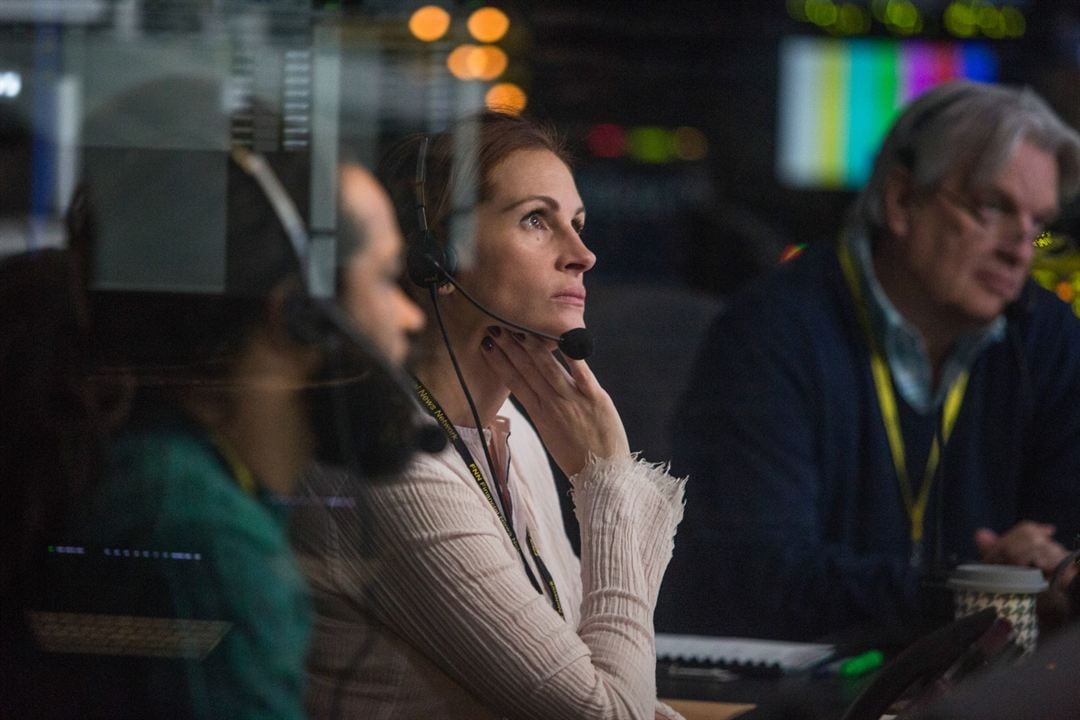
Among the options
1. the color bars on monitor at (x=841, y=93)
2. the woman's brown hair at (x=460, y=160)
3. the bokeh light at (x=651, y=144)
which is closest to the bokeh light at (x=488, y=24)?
the woman's brown hair at (x=460, y=160)

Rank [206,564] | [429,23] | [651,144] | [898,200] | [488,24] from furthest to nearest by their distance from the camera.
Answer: [651,144], [488,24], [898,200], [429,23], [206,564]

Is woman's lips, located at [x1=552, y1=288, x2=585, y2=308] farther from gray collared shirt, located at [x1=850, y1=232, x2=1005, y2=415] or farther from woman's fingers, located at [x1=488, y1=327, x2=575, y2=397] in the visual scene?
gray collared shirt, located at [x1=850, y1=232, x2=1005, y2=415]

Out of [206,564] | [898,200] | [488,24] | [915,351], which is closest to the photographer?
[206,564]

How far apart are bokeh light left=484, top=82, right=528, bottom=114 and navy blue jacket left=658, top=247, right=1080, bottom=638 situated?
33 cm

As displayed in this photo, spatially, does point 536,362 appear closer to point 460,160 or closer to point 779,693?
point 460,160

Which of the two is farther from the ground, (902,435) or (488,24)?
(488,24)

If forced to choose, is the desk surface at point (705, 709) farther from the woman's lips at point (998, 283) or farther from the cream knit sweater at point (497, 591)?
the woman's lips at point (998, 283)

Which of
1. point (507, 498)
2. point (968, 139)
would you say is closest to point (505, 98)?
point (507, 498)

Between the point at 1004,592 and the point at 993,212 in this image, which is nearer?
the point at 1004,592

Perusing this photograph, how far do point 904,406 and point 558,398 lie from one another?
60 centimetres

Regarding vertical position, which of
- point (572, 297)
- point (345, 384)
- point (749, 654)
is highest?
point (572, 297)

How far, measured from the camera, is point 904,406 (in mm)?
1418

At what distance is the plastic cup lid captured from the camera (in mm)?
1241

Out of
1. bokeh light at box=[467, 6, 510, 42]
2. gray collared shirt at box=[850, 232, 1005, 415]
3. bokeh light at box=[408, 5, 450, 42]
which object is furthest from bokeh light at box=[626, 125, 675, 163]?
bokeh light at box=[408, 5, 450, 42]
